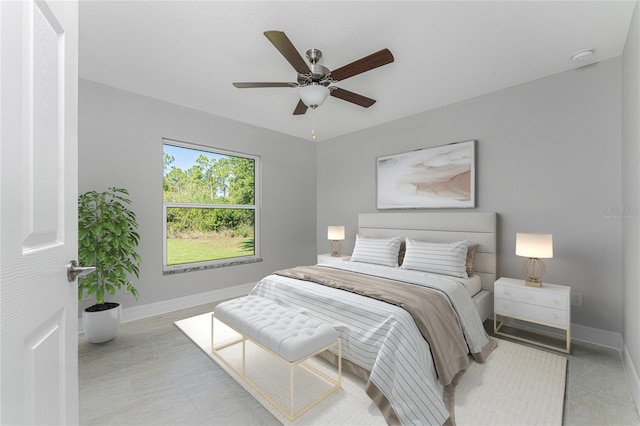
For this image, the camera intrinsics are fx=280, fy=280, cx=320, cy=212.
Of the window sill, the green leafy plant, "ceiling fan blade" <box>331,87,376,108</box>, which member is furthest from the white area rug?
"ceiling fan blade" <box>331,87,376,108</box>

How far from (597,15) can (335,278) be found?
286 centimetres

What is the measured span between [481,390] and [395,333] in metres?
0.77

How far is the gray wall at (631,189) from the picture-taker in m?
1.90

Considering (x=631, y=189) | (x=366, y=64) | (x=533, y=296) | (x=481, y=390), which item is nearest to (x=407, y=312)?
(x=481, y=390)

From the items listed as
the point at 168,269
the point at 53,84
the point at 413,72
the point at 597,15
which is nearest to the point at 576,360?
the point at 597,15

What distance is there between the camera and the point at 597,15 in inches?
79.4

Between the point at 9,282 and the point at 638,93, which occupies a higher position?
the point at 638,93

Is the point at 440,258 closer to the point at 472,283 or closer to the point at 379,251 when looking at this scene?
the point at 472,283

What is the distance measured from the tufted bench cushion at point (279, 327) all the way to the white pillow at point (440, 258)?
5.12 ft

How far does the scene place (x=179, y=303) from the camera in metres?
3.62

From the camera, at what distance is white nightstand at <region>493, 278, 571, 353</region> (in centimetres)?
244

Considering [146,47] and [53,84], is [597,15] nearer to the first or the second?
[53,84]

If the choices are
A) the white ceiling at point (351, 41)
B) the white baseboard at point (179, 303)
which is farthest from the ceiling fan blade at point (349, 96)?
the white baseboard at point (179, 303)

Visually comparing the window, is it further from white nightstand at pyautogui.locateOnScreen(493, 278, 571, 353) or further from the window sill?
white nightstand at pyautogui.locateOnScreen(493, 278, 571, 353)
